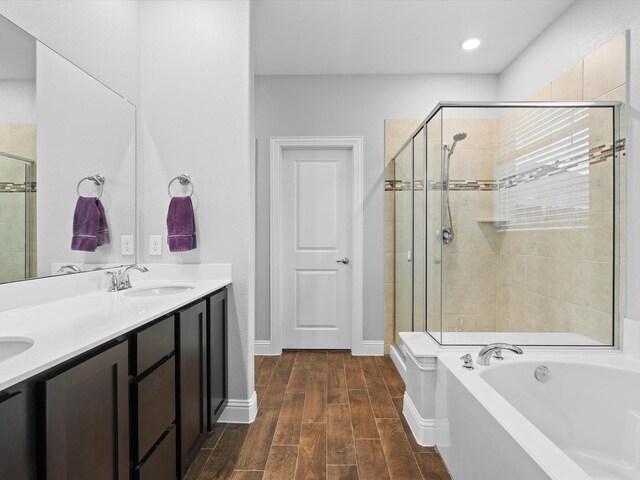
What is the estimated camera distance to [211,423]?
75.2 inches

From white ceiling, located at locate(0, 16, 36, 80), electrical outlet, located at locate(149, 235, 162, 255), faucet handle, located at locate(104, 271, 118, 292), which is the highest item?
white ceiling, located at locate(0, 16, 36, 80)

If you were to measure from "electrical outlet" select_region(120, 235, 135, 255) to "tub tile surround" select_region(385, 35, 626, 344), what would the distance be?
179cm

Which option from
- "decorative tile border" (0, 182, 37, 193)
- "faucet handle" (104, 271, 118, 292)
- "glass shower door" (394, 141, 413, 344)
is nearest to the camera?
"decorative tile border" (0, 182, 37, 193)

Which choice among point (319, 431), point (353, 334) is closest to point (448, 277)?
point (319, 431)

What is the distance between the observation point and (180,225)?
220cm

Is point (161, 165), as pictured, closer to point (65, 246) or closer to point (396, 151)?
point (65, 246)

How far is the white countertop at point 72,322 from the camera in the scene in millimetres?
811

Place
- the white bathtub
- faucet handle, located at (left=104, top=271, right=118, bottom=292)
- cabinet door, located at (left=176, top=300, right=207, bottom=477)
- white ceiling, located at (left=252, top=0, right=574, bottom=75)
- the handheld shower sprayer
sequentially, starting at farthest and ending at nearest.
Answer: white ceiling, located at (left=252, top=0, right=574, bottom=75), the handheld shower sprayer, faucet handle, located at (left=104, top=271, right=118, bottom=292), cabinet door, located at (left=176, top=300, right=207, bottom=477), the white bathtub

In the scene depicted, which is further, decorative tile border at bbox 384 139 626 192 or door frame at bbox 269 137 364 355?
door frame at bbox 269 137 364 355

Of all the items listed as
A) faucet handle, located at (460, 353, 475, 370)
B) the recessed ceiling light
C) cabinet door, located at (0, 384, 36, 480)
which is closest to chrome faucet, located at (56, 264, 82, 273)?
cabinet door, located at (0, 384, 36, 480)

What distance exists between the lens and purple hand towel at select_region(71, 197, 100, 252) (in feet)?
5.74

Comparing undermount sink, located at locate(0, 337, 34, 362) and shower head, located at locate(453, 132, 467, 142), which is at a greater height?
shower head, located at locate(453, 132, 467, 142)

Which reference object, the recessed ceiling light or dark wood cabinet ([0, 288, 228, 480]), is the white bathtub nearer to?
dark wood cabinet ([0, 288, 228, 480])

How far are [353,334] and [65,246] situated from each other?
2.51 metres
